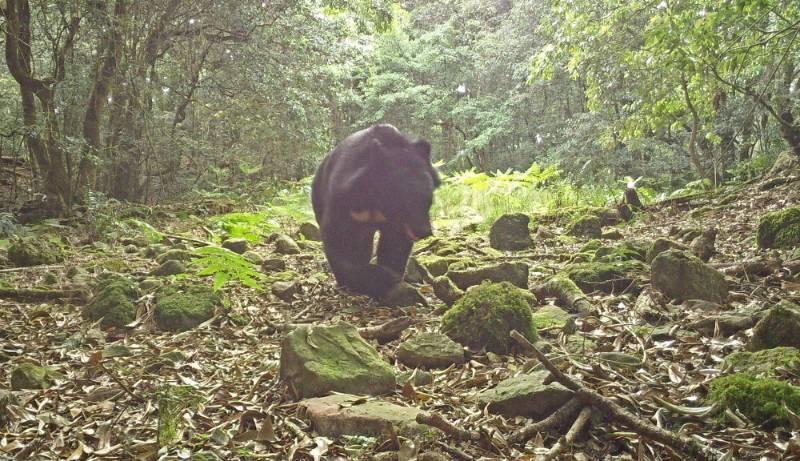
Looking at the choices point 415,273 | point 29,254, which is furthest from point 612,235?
point 29,254

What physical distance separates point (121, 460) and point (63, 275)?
3762 millimetres

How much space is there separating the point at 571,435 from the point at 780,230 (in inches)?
145

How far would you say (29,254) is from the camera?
557 centimetres

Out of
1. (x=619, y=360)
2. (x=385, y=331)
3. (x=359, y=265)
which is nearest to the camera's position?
(x=619, y=360)

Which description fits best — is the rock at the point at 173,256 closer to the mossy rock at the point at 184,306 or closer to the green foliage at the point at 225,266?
the mossy rock at the point at 184,306

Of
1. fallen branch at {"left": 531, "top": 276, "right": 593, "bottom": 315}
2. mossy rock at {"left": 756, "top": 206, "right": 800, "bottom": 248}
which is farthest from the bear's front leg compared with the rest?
mossy rock at {"left": 756, "top": 206, "right": 800, "bottom": 248}

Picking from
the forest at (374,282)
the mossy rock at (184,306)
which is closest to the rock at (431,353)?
the forest at (374,282)

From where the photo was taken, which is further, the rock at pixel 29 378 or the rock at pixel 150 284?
the rock at pixel 150 284

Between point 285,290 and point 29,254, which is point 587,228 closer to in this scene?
point 285,290

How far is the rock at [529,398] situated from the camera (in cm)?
230

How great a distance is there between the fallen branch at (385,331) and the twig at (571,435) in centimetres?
162

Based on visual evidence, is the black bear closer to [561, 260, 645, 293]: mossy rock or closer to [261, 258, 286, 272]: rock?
[261, 258, 286, 272]: rock

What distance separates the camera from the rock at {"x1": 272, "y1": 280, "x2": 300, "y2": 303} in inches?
185

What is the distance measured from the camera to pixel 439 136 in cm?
2534
